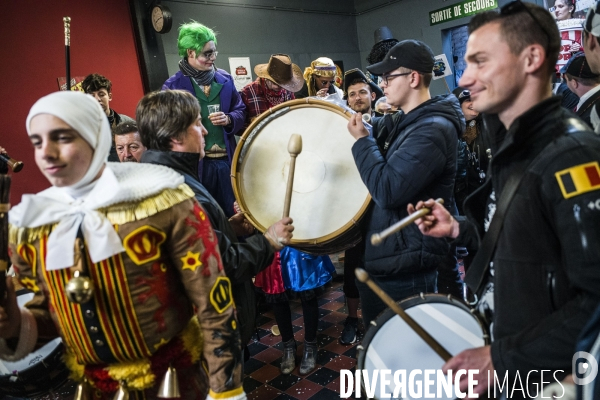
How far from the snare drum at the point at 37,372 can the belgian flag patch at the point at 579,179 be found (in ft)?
5.91

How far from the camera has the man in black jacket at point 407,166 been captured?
188 centimetres

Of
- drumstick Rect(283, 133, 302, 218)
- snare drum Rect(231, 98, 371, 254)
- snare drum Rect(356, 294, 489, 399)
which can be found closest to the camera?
snare drum Rect(356, 294, 489, 399)

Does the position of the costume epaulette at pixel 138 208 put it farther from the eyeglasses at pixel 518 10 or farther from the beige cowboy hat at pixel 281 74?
the beige cowboy hat at pixel 281 74

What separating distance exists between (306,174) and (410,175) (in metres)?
0.54

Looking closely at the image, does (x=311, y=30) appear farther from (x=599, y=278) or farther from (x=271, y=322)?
(x=599, y=278)

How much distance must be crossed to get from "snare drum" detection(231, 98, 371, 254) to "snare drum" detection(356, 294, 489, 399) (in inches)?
26.0

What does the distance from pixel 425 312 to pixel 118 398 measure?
95 centimetres

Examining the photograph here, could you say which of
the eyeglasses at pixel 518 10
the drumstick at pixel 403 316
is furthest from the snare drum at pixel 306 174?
the eyeglasses at pixel 518 10

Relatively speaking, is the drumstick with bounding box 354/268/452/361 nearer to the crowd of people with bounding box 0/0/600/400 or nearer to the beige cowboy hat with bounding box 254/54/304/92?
the crowd of people with bounding box 0/0/600/400

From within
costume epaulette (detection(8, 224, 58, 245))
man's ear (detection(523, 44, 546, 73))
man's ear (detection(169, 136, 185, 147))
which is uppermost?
man's ear (detection(523, 44, 546, 73))

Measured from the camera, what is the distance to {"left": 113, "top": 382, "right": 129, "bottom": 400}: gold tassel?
4.17ft

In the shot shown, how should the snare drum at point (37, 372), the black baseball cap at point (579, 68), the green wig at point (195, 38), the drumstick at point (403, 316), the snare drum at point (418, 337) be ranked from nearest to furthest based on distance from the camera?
the drumstick at point (403, 316) < the snare drum at point (418, 337) < the snare drum at point (37, 372) < the black baseball cap at point (579, 68) < the green wig at point (195, 38)

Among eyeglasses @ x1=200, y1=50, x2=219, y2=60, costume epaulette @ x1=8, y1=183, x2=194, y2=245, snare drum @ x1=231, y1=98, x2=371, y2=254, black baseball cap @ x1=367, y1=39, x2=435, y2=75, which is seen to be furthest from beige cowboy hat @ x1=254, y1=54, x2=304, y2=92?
costume epaulette @ x1=8, y1=183, x2=194, y2=245

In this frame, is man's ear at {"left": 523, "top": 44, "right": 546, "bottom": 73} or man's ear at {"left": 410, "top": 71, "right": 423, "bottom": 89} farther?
man's ear at {"left": 410, "top": 71, "right": 423, "bottom": 89}
